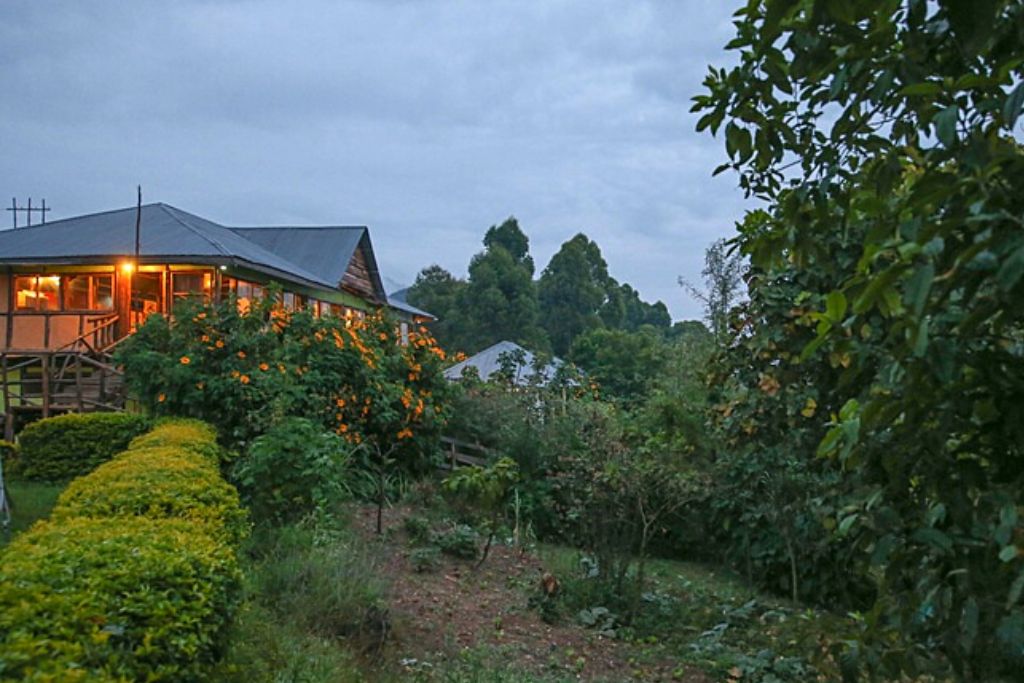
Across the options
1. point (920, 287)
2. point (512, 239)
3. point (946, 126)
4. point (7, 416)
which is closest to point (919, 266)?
point (920, 287)

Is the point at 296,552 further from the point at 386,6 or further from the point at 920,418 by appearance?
the point at 386,6

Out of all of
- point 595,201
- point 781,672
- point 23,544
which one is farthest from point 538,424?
point 595,201

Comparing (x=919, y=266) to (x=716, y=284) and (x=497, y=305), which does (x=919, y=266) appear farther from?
(x=497, y=305)

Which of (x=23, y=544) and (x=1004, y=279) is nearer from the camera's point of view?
(x=1004, y=279)

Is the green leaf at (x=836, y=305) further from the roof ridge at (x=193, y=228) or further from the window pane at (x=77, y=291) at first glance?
the window pane at (x=77, y=291)

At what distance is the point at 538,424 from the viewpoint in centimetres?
1192

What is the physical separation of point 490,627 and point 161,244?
603 inches

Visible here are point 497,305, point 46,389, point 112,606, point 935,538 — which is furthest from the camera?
point 497,305

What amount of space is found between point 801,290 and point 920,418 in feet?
14.8

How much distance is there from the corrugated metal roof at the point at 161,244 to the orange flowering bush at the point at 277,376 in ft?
24.0

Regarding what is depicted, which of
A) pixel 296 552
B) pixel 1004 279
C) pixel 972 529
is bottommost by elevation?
pixel 296 552

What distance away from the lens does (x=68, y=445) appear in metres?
10.6

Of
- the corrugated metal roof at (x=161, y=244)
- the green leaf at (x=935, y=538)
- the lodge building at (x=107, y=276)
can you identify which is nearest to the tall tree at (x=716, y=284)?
the lodge building at (x=107, y=276)

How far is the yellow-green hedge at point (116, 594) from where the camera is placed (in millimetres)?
2020
